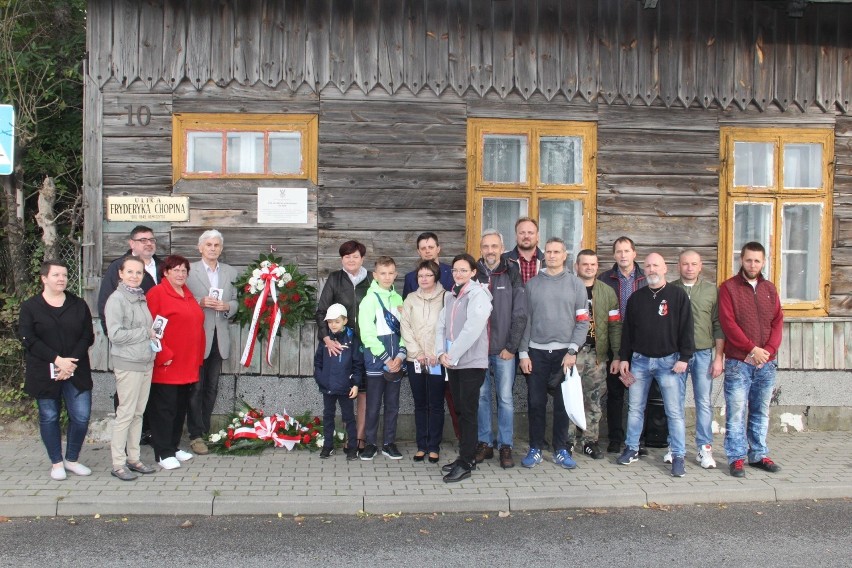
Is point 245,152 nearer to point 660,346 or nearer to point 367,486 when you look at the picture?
point 367,486

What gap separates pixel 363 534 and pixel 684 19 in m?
6.19

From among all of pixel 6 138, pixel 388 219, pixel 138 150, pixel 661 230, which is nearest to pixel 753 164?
pixel 661 230

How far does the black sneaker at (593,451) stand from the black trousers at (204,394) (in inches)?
137

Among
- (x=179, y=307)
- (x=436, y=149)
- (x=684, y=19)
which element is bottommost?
(x=179, y=307)

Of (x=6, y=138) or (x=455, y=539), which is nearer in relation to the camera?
(x=455, y=539)

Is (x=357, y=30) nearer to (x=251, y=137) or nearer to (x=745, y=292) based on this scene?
(x=251, y=137)

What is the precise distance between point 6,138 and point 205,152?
71.8 inches

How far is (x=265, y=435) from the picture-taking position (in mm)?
6836

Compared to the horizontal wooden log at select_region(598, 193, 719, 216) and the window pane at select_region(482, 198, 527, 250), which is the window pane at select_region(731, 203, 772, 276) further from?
the window pane at select_region(482, 198, 527, 250)

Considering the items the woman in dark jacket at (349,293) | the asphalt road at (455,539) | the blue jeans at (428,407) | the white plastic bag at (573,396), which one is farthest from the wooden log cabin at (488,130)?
the asphalt road at (455,539)

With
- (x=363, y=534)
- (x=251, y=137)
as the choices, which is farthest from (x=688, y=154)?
(x=363, y=534)

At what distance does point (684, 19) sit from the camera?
7.82 meters

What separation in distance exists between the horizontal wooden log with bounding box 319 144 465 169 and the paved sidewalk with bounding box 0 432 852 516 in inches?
114

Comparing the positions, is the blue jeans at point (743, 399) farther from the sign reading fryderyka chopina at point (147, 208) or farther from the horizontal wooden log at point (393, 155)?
the sign reading fryderyka chopina at point (147, 208)
